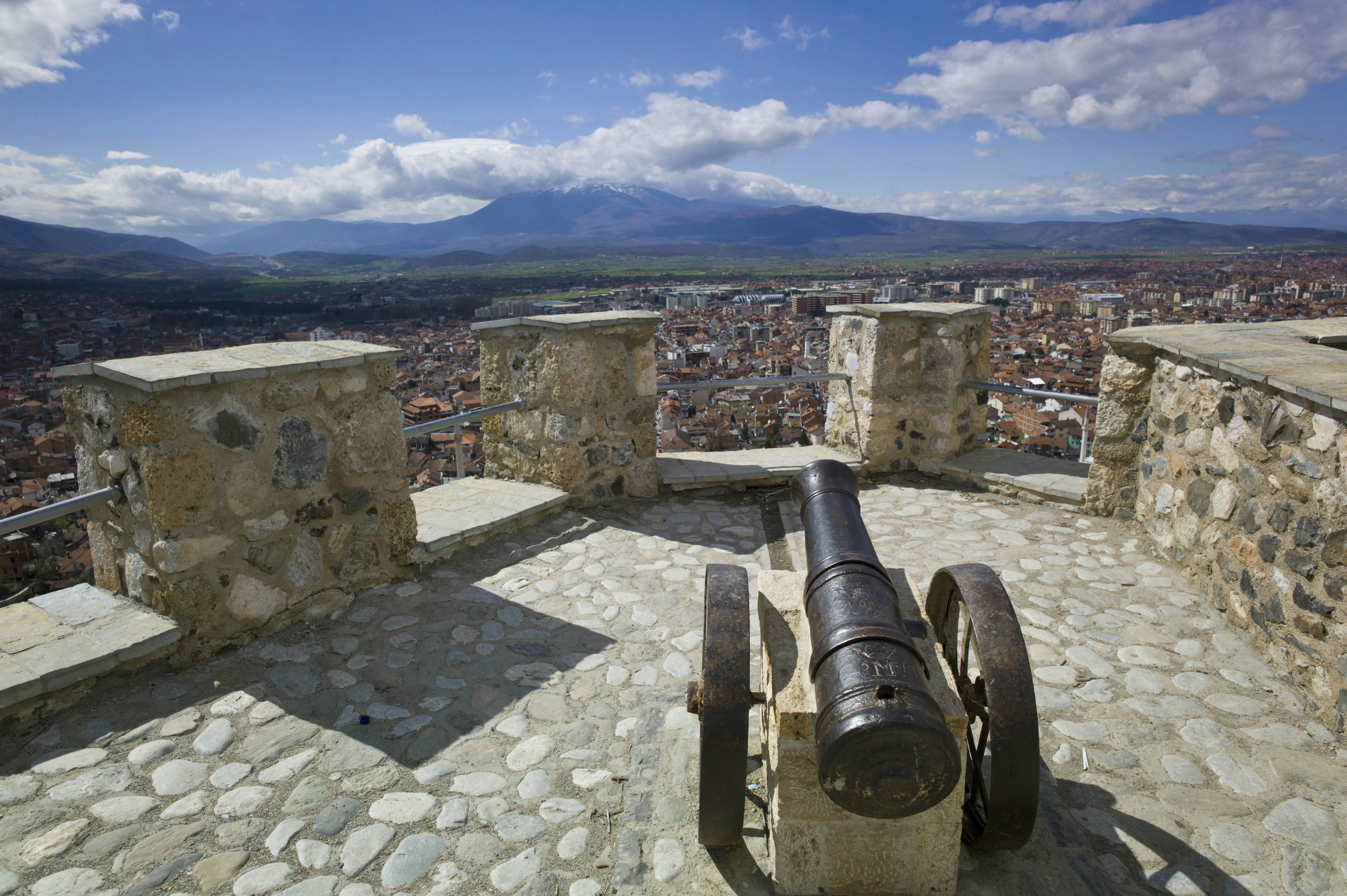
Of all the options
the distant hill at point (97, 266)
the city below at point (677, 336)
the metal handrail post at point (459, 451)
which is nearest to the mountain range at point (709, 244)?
the distant hill at point (97, 266)

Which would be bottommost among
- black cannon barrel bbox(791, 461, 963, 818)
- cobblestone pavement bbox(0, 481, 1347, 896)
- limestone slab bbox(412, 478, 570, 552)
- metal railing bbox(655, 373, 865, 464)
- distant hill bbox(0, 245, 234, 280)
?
cobblestone pavement bbox(0, 481, 1347, 896)

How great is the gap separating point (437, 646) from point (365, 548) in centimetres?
81

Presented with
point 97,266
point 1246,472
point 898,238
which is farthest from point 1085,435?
point 898,238

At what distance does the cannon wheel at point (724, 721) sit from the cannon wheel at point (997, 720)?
63 centimetres

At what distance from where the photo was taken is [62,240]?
81312 millimetres

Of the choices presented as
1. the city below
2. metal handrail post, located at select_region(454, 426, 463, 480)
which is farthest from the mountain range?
metal handrail post, located at select_region(454, 426, 463, 480)

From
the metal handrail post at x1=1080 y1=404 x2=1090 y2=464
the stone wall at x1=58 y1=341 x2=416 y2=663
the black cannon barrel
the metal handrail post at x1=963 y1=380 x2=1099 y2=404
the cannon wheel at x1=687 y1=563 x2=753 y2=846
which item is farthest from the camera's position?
the metal handrail post at x1=1080 y1=404 x2=1090 y2=464

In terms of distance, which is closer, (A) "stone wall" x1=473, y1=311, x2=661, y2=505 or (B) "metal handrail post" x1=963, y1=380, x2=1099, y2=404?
(A) "stone wall" x1=473, y1=311, x2=661, y2=505

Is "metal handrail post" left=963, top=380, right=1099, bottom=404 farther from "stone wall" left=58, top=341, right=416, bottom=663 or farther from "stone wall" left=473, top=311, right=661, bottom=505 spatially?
"stone wall" left=58, top=341, right=416, bottom=663

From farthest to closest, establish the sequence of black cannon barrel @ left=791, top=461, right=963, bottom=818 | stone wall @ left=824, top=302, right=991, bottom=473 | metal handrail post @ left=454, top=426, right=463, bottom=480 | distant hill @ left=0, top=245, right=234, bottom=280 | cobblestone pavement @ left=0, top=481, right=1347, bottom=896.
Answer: distant hill @ left=0, top=245, right=234, bottom=280 → stone wall @ left=824, top=302, right=991, bottom=473 → metal handrail post @ left=454, top=426, right=463, bottom=480 → cobblestone pavement @ left=0, top=481, right=1347, bottom=896 → black cannon barrel @ left=791, top=461, right=963, bottom=818

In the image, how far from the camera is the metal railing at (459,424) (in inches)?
178

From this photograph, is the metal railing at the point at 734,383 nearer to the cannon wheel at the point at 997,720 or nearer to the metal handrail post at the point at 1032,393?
the metal handrail post at the point at 1032,393

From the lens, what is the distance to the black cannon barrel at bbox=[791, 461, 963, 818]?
1.56 meters

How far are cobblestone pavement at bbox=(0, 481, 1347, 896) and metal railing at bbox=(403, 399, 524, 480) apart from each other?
985mm
